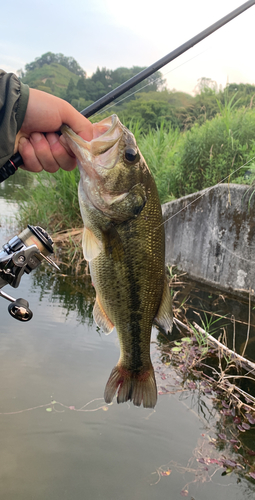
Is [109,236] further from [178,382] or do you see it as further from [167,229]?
[167,229]

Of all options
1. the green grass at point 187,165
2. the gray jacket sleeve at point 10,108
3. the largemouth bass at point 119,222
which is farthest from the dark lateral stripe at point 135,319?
the green grass at point 187,165

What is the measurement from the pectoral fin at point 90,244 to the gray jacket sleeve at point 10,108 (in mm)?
539

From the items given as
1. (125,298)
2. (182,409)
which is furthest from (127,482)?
(125,298)

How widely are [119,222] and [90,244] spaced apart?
180 mm

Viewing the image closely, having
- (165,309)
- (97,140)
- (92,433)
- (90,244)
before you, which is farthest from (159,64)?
(92,433)

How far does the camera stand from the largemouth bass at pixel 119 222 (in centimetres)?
172

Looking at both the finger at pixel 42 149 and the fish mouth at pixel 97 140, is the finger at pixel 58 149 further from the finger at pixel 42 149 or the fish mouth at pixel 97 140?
the fish mouth at pixel 97 140

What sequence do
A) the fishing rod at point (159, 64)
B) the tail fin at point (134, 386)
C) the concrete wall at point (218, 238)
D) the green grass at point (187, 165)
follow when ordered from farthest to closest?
1. the green grass at point (187, 165)
2. the concrete wall at point (218, 238)
3. the fishing rod at point (159, 64)
4. the tail fin at point (134, 386)

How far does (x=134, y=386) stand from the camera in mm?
1994

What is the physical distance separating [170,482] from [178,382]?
114 cm

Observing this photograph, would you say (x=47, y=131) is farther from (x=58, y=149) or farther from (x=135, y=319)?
(x=135, y=319)

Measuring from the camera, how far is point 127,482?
256 centimetres

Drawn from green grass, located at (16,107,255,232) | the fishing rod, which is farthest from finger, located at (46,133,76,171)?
green grass, located at (16,107,255,232)

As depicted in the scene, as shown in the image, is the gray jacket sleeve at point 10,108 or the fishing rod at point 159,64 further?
the fishing rod at point 159,64
